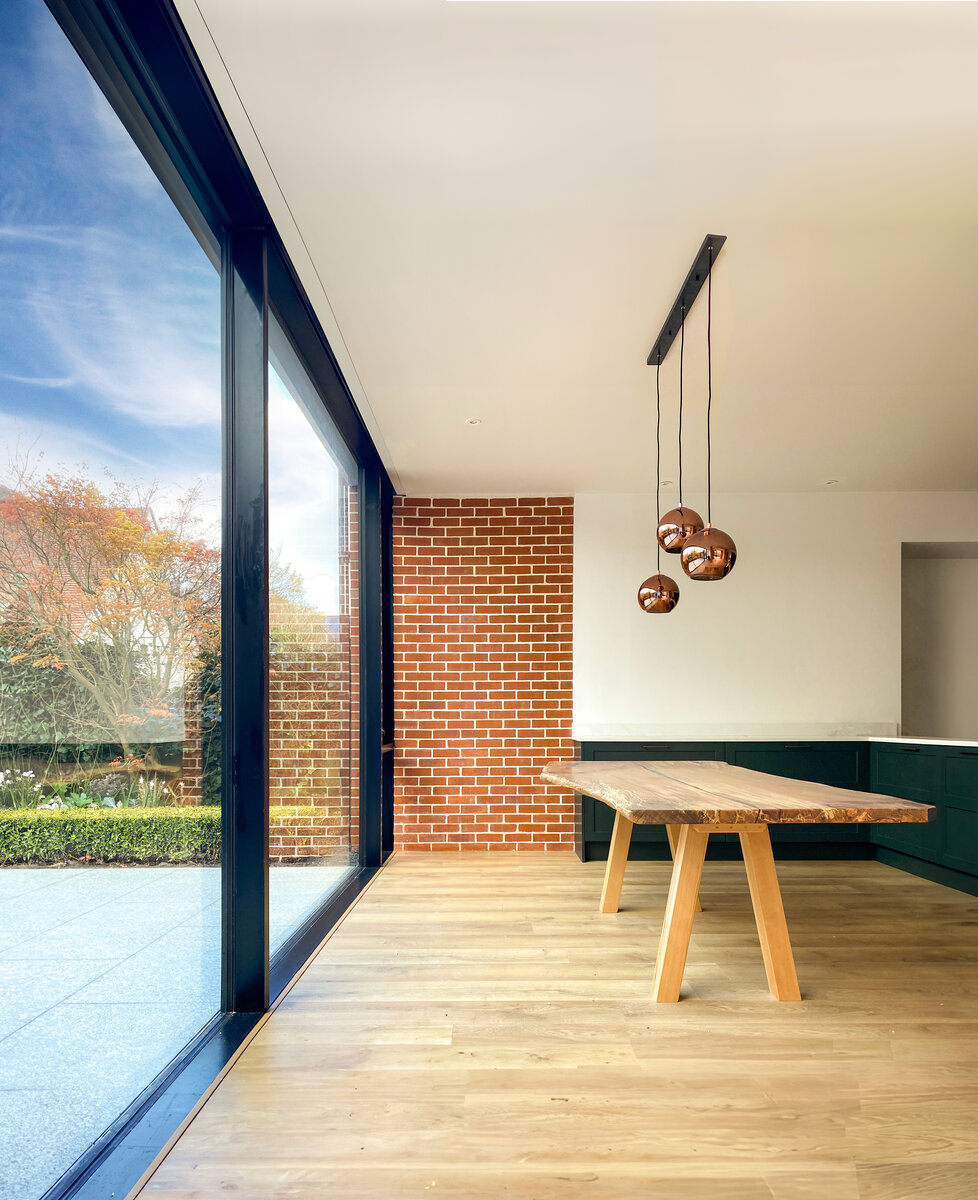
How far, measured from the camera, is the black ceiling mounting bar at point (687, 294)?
8.09 ft

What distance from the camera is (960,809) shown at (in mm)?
4285

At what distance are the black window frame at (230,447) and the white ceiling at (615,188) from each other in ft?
0.25

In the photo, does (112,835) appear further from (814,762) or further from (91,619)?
(814,762)

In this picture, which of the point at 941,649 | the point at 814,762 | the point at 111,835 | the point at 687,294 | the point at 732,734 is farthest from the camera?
the point at 941,649

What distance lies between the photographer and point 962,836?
13.9 ft

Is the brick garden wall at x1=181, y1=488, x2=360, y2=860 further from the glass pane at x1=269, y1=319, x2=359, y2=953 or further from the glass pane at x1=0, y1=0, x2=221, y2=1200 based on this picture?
the glass pane at x1=0, y1=0, x2=221, y2=1200

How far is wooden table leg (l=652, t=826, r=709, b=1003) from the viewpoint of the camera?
269cm

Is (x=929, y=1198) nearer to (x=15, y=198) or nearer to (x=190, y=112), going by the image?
(x=15, y=198)

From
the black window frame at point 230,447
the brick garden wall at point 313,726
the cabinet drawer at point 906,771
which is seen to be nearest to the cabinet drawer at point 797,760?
the cabinet drawer at point 906,771

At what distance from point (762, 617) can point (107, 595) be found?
4.73 metres

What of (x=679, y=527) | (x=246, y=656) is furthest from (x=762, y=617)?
(x=246, y=656)

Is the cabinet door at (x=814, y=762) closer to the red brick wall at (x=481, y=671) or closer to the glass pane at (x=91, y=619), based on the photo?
the red brick wall at (x=481, y=671)

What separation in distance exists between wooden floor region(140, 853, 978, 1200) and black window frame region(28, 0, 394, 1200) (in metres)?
0.11

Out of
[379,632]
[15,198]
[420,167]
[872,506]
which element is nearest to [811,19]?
[420,167]
